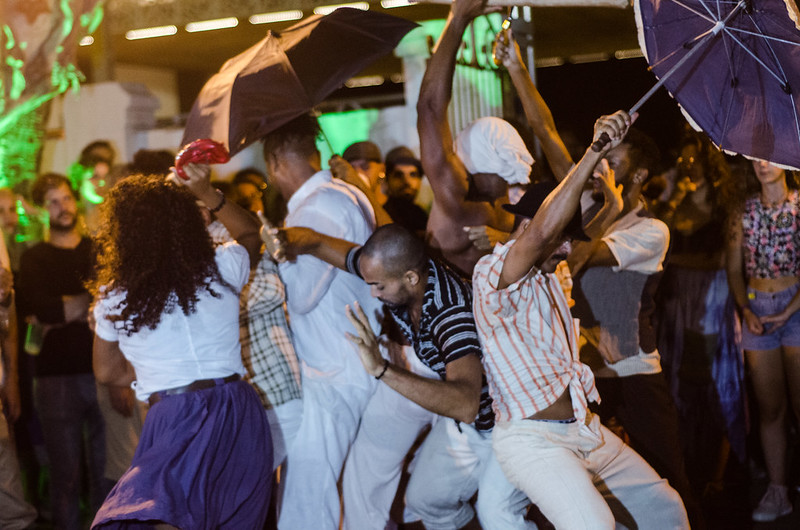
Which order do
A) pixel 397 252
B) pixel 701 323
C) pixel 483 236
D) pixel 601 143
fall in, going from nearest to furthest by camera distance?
pixel 601 143, pixel 397 252, pixel 483 236, pixel 701 323

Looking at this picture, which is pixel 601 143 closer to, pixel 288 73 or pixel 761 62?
pixel 761 62

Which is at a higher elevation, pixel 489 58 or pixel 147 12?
pixel 147 12

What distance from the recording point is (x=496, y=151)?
4590mm

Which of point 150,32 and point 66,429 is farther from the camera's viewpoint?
point 150,32

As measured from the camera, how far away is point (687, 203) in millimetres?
6945

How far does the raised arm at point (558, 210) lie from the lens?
3.09 metres

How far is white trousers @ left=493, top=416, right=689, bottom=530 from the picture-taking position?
329cm

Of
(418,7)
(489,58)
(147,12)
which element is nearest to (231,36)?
(147,12)

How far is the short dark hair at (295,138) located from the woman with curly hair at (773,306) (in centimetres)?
290

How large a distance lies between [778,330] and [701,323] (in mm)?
983

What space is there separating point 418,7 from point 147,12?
3607mm

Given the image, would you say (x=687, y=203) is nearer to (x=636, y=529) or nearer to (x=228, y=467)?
(x=636, y=529)

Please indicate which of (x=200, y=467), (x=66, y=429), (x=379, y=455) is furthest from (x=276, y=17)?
(x=200, y=467)

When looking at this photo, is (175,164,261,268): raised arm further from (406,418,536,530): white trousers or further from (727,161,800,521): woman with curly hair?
(727,161,800,521): woman with curly hair
